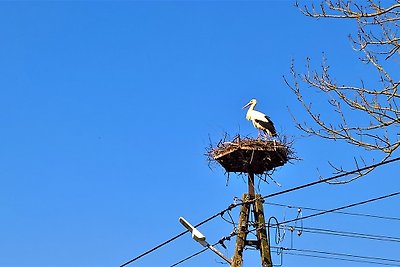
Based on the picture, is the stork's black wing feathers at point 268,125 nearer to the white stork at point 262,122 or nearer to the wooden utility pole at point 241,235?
the white stork at point 262,122

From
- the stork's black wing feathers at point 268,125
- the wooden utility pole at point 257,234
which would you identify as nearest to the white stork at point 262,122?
the stork's black wing feathers at point 268,125

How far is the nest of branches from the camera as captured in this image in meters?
16.4

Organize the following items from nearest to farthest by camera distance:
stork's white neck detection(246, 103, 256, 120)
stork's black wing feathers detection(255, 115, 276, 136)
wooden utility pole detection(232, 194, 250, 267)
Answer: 1. wooden utility pole detection(232, 194, 250, 267)
2. stork's black wing feathers detection(255, 115, 276, 136)
3. stork's white neck detection(246, 103, 256, 120)

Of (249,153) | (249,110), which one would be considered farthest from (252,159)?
(249,110)

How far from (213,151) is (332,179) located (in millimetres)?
8943

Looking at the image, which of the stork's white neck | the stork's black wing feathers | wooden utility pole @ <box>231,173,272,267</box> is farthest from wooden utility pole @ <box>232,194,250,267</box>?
the stork's white neck

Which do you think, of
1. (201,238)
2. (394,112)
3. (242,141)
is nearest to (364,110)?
(394,112)

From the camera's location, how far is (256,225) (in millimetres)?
16406

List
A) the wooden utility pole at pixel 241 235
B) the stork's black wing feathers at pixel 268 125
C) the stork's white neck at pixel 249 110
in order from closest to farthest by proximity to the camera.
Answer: the wooden utility pole at pixel 241 235
the stork's black wing feathers at pixel 268 125
the stork's white neck at pixel 249 110

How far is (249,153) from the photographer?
54.0 feet

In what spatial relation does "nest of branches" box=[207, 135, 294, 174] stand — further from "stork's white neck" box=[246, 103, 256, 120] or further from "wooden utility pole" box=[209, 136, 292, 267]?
"stork's white neck" box=[246, 103, 256, 120]

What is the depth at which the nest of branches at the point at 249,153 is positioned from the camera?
16.4 metres

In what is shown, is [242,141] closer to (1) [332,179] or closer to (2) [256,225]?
(2) [256,225]

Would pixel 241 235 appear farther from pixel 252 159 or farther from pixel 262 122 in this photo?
pixel 262 122
